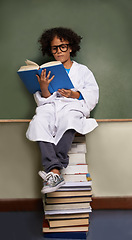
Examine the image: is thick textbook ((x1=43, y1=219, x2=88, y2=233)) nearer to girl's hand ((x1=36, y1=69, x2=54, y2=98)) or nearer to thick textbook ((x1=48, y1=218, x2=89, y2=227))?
thick textbook ((x1=48, y1=218, x2=89, y2=227))

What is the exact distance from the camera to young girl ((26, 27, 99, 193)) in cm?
145

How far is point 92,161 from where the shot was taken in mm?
1933

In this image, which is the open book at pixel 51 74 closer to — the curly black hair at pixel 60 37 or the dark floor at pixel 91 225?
the curly black hair at pixel 60 37

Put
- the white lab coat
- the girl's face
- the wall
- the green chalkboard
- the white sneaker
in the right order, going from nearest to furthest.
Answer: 1. the white sneaker
2. the white lab coat
3. the girl's face
4. the wall
5. the green chalkboard

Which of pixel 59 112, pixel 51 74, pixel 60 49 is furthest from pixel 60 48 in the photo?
pixel 59 112

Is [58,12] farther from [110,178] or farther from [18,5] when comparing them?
[110,178]

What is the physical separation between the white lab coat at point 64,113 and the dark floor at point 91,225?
54cm

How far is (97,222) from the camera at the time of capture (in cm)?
170

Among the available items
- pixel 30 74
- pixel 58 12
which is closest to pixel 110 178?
pixel 30 74

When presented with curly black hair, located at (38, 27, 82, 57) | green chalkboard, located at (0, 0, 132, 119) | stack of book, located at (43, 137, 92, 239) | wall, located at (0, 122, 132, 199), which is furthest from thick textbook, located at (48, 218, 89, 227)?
curly black hair, located at (38, 27, 82, 57)

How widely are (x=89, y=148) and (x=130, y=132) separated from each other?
307 millimetres

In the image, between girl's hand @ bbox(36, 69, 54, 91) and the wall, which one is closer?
girl's hand @ bbox(36, 69, 54, 91)

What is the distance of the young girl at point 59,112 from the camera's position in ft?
4.77

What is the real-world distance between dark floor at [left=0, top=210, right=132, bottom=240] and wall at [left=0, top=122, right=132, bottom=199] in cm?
14
